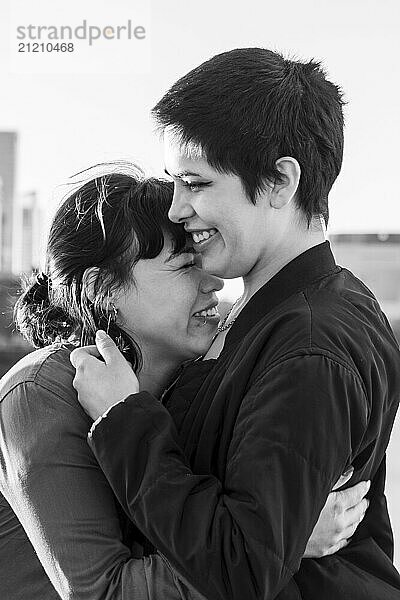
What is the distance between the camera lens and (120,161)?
1488 mm

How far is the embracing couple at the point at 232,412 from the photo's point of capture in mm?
1054

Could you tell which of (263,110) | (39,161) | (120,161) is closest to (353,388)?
(263,110)

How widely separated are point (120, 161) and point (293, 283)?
16.5 inches

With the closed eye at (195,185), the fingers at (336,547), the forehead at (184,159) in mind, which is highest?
the forehead at (184,159)

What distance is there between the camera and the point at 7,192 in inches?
127

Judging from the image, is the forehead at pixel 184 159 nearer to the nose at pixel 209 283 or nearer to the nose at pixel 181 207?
the nose at pixel 181 207

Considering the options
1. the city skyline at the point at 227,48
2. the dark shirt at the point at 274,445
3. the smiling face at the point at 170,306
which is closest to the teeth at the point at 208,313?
the smiling face at the point at 170,306

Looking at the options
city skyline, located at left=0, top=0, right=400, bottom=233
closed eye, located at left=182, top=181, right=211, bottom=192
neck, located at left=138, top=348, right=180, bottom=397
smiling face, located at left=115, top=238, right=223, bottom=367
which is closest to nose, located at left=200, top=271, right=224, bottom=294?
smiling face, located at left=115, top=238, right=223, bottom=367

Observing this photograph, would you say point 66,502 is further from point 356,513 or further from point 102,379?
point 356,513

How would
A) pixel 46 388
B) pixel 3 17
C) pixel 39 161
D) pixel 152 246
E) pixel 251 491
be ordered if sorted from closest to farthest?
pixel 251 491 < pixel 46 388 < pixel 152 246 < pixel 3 17 < pixel 39 161

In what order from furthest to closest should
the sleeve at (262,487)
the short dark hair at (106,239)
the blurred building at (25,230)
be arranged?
the blurred building at (25,230)
the short dark hair at (106,239)
the sleeve at (262,487)

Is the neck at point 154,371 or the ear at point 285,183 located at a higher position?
the ear at point 285,183

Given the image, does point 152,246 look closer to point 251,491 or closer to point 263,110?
point 263,110

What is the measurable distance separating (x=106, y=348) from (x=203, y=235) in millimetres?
213
